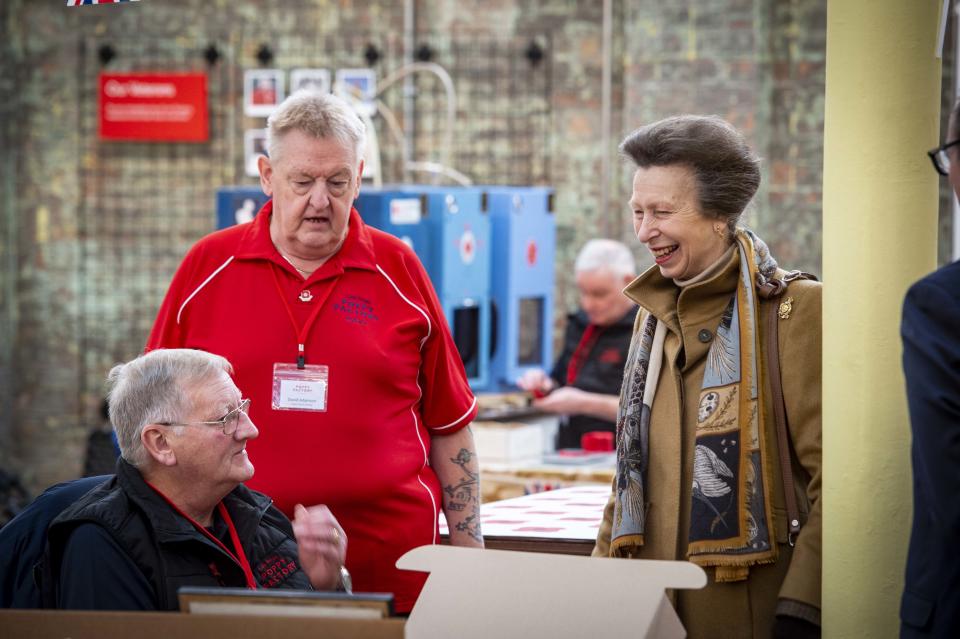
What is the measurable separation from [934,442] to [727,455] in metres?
0.71

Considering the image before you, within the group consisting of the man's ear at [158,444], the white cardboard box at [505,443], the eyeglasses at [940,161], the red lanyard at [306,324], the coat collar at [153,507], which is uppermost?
the eyeglasses at [940,161]

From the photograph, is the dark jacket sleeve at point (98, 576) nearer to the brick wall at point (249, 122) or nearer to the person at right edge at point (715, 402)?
the person at right edge at point (715, 402)

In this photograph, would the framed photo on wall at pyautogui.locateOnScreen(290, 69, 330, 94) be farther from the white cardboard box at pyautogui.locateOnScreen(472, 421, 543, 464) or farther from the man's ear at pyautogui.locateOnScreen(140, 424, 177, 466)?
the man's ear at pyautogui.locateOnScreen(140, 424, 177, 466)

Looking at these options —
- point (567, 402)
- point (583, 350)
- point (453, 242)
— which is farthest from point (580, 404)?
point (453, 242)

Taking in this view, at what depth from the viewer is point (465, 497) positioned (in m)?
2.97

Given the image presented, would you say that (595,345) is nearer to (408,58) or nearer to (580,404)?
(580,404)

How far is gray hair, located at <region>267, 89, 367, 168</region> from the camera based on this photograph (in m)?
2.81

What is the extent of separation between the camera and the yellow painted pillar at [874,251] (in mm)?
1845

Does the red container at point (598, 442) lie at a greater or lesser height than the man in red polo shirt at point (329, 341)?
lesser

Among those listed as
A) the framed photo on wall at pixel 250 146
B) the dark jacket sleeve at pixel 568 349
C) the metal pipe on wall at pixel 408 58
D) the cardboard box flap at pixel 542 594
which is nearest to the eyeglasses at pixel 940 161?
the cardboard box flap at pixel 542 594

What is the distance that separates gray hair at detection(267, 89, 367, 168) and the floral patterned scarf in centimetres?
92

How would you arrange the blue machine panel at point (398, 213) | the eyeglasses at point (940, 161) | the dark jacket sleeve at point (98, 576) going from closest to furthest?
the eyeglasses at point (940, 161), the dark jacket sleeve at point (98, 576), the blue machine panel at point (398, 213)

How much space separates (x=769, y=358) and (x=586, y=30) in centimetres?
622

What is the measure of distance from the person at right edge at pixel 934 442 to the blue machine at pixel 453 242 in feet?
14.5
